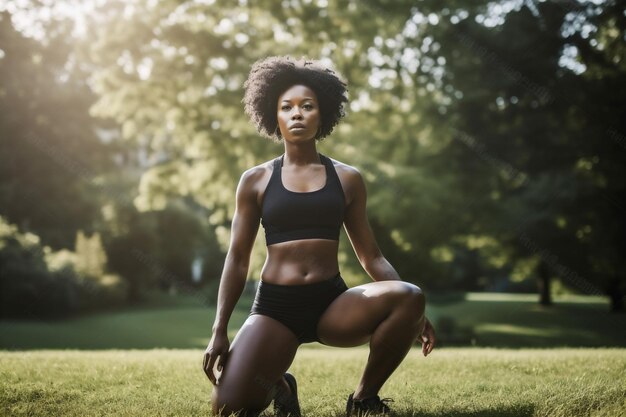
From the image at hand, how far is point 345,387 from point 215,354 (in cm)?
158

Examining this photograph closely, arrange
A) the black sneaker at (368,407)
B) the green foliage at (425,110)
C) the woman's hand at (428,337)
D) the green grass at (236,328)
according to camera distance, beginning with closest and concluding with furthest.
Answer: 1. the black sneaker at (368,407)
2. the woman's hand at (428,337)
3. the green foliage at (425,110)
4. the green grass at (236,328)

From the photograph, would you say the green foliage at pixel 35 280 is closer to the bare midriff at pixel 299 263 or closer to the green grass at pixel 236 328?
the green grass at pixel 236 328

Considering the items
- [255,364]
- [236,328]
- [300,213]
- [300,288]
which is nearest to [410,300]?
[300,288]

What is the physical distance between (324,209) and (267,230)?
0.37m

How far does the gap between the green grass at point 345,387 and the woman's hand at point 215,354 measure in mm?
446

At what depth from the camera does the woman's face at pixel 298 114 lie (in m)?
3.85

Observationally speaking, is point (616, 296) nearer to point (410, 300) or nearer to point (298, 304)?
point (410, 300)

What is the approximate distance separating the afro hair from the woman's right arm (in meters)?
0.56

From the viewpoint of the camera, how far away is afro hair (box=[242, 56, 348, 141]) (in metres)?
4.07

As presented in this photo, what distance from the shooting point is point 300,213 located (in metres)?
3.64

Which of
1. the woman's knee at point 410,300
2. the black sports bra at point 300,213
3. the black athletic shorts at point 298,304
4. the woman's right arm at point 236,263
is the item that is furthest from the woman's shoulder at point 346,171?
the woman's knee at point 410,300

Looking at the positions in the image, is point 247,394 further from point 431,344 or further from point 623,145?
point 623,145

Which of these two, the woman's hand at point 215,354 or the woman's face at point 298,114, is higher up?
the woman's face at point 298,114

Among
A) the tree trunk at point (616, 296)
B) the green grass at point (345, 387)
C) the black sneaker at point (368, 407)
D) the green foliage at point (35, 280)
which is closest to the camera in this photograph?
the black sneaker at point (368, 407)
